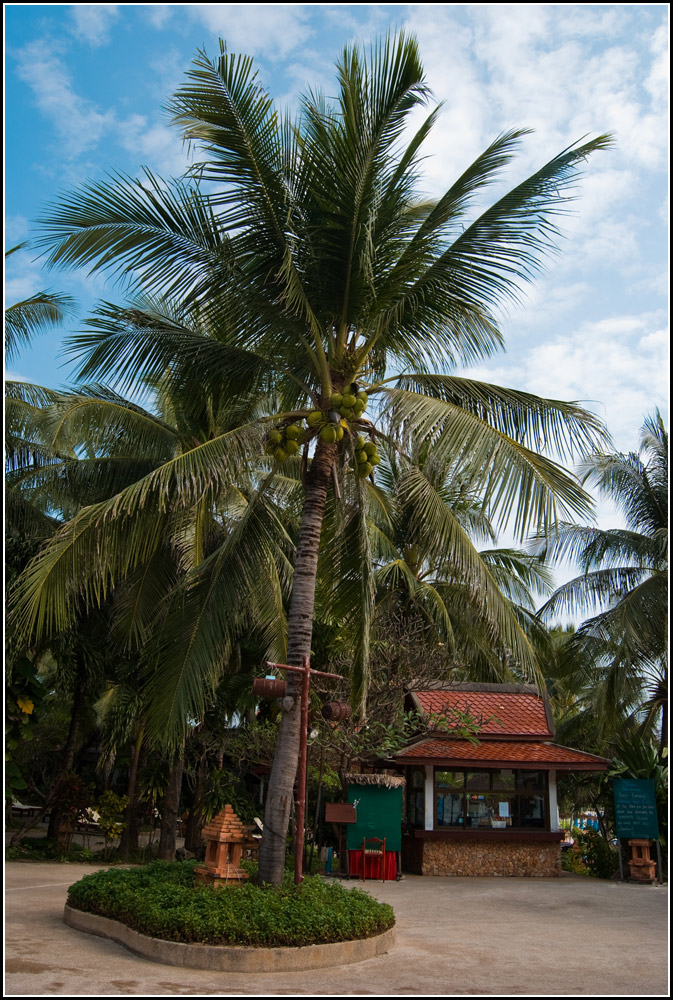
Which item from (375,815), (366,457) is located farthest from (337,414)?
(375,815)

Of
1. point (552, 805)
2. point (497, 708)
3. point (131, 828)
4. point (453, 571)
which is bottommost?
point (131, 828)

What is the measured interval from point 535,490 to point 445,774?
9.53m

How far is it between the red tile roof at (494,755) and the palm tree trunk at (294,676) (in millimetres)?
7009

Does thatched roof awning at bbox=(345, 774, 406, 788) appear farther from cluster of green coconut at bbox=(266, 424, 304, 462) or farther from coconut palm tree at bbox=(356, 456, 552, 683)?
cluster of green coconut at bbox=(266, 424, 304, 462)

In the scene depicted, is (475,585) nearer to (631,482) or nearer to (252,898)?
(252,898)

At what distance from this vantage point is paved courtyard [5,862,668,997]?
20.7 ft

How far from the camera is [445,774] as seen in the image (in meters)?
16.1

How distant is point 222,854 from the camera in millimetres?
8398

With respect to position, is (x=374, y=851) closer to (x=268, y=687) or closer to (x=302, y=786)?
(x=302, y=786)

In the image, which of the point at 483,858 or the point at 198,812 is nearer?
the point at 483,858

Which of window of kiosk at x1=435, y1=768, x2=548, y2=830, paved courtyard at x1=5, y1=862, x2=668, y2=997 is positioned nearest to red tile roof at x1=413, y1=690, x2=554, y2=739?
window of kiosk at x1=435, y1=768, x2=548, y2=830

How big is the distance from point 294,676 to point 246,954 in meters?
2.70

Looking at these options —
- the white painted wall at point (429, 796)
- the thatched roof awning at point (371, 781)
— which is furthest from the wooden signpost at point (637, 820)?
the thatched roof awning at point (371, 781)

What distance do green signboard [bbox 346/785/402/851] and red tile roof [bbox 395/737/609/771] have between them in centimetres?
77
